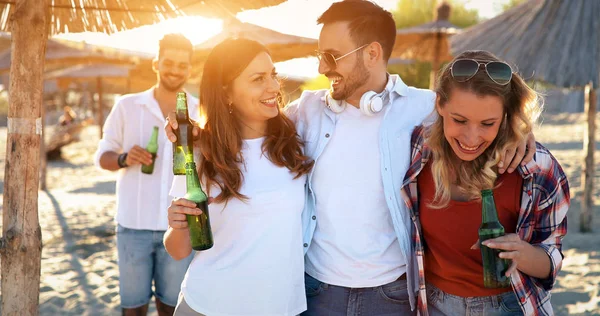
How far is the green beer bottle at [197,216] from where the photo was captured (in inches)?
89.4

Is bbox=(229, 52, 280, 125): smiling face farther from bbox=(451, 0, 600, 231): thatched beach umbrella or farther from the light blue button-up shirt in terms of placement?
bbox=(451, 0, 600, 231): thatched beach umbrella

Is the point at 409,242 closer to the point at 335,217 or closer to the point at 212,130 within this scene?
the point at 335,217

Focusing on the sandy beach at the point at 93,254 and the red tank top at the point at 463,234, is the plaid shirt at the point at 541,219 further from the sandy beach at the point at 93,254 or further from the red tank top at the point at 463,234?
the sandy beach at the point at 93,254

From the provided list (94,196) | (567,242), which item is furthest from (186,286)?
(94,196)

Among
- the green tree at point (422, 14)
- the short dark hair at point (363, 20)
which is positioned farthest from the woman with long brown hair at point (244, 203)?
the green tree at point (422, 14)

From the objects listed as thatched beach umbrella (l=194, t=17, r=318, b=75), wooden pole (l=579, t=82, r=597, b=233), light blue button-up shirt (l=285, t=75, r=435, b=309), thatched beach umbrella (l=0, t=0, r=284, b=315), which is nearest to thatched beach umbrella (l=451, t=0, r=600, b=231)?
wooden pole (l=579, t=82, r=597, b=233)

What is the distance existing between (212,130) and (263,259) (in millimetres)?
620

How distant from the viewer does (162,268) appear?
3.81 m

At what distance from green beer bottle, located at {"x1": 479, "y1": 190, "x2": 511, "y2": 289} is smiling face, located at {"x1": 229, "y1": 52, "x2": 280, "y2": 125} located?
1.00 meters

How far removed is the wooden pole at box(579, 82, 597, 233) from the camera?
7.70 m

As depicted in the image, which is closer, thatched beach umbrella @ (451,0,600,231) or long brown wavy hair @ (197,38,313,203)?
long brown wavy hair @ (197,38,313,203)

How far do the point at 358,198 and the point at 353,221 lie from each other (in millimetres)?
104

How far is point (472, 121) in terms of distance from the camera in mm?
2119

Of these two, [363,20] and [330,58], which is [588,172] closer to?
[363,20]
